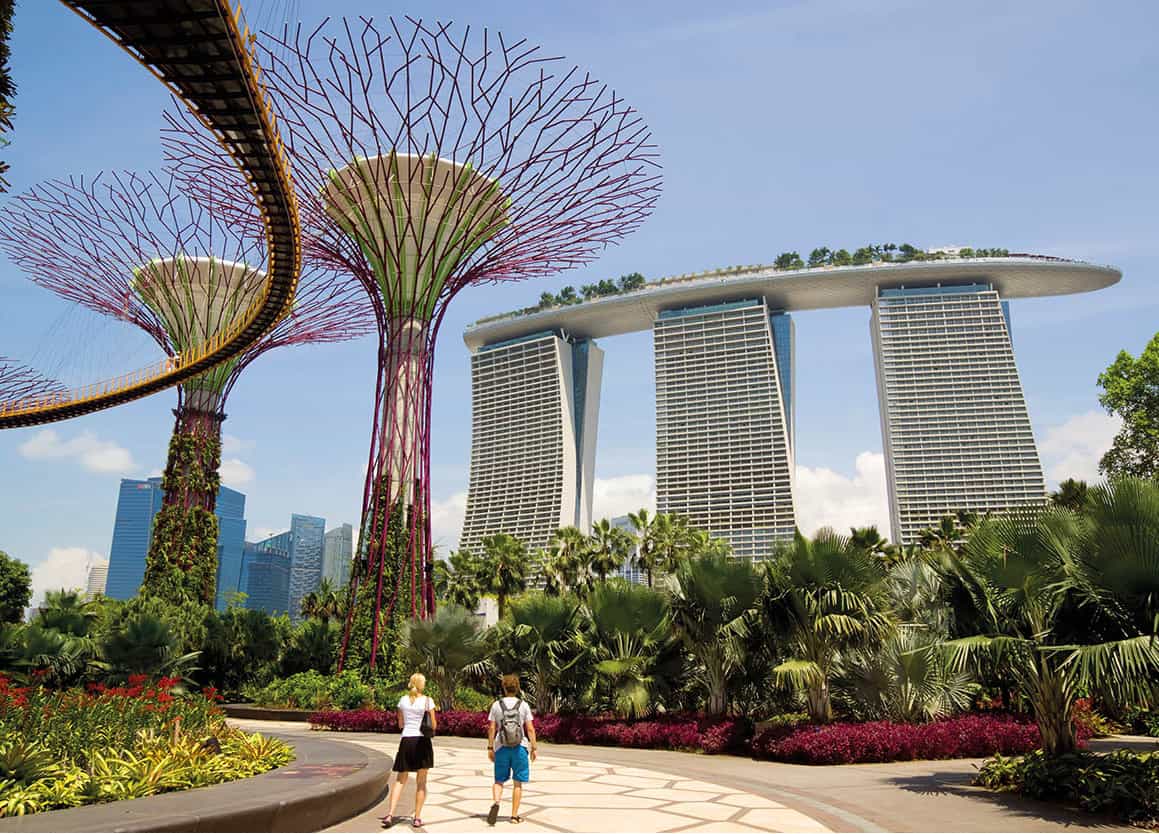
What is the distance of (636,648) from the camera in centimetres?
1864

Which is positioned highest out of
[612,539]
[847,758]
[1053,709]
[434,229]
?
[434,229]

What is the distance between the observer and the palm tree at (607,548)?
43.7m

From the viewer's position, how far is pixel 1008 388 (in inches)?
4063

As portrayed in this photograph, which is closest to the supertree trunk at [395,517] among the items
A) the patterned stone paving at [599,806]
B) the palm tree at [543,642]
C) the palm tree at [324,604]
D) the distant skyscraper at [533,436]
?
the palm tree at [543,642]

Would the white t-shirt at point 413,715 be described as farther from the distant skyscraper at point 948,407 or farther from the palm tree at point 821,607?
the distant skyscraper at point 948,407

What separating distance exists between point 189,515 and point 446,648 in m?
20.1

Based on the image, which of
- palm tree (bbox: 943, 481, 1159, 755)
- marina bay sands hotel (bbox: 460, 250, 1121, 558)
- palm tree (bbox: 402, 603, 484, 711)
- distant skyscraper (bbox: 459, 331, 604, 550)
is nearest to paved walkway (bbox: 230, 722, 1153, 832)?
palm tree (bbox: 943, 481, 1159, 755)

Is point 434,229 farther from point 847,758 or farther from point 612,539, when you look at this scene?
point 612,539

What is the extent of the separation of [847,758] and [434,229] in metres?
18.4

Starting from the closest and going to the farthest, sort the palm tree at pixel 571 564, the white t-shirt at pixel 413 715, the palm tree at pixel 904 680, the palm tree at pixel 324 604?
1. the white t-shirt at pixel 413 715
2. the palm tree at pixel 904 680
3. the palm tree at pixel 571 564
4. the palm tree at pixel 324 604

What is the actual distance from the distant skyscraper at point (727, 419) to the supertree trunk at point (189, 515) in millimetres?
70735

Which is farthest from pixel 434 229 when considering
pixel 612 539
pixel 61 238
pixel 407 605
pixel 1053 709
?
pixel 612 539

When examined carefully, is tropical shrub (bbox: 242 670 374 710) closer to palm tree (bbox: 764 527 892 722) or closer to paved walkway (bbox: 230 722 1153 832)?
paved walkway (bbox: 230 722 1153 832)

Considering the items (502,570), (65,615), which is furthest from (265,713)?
(502,570)
